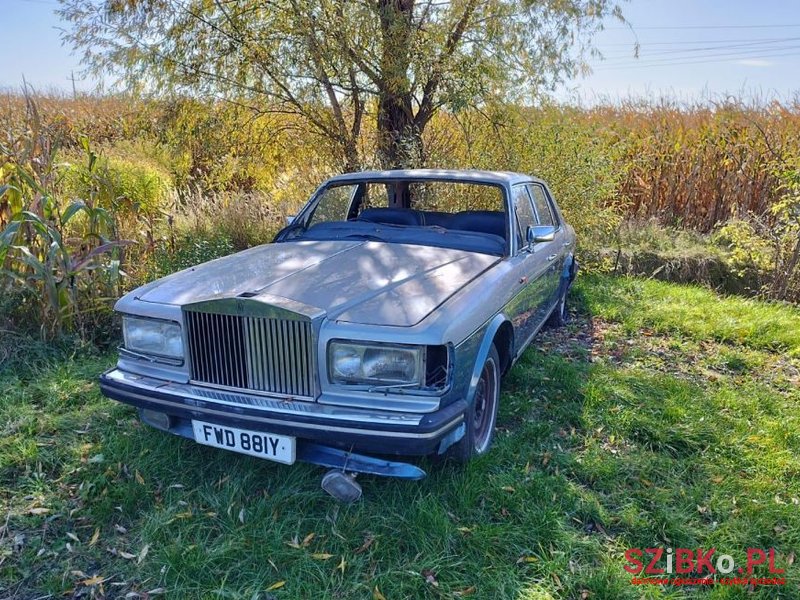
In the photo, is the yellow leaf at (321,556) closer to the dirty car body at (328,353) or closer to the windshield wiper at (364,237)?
the dirty car body at (328,353)

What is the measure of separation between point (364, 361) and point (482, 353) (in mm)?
668

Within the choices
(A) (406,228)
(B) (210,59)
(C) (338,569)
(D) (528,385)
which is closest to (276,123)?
(B) (210,59)

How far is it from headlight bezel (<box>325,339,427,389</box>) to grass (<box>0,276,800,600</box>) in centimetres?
63

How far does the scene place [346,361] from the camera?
2.47 meters

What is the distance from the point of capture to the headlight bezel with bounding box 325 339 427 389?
94.9 inches

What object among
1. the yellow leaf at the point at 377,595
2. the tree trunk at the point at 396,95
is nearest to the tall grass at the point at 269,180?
the tree trunk at the point at 396,95

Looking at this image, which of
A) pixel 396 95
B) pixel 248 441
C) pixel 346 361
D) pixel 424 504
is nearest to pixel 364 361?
pixel 346 361

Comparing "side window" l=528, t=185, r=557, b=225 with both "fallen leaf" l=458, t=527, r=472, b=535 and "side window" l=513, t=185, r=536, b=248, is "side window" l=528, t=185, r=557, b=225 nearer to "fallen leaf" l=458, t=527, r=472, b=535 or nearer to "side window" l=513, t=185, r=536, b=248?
"side window" l=513, t=185, r=536, b=248

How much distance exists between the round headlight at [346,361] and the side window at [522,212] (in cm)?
177

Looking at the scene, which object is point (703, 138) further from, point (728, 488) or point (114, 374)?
point (114, 374)

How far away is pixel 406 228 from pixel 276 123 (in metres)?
4.05

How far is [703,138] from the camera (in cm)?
937

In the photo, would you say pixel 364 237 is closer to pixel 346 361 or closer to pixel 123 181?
pixel 346 361

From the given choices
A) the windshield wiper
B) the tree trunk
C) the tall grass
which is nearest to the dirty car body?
the windshield wiper
